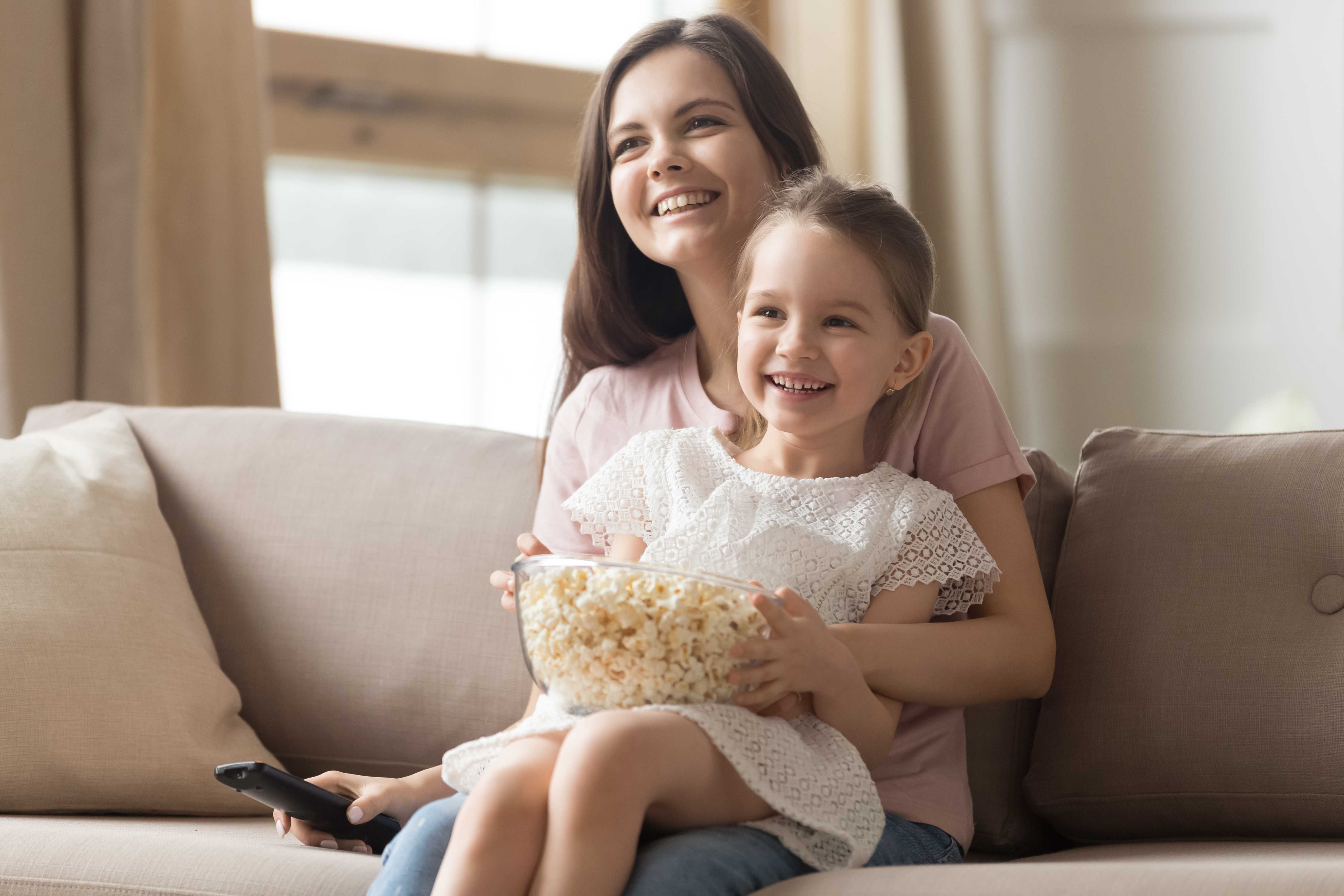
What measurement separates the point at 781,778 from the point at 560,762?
0.59ft

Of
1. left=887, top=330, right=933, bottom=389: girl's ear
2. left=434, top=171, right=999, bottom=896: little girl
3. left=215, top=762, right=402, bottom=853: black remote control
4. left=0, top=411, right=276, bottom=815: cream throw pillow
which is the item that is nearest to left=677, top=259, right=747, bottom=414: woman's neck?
left=434, top=171, right=999, bottom=896: little girl

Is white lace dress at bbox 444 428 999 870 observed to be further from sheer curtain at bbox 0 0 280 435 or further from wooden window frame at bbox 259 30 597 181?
wooden window frame at bbox 259 30 597 181

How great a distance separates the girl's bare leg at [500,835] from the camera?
903mm

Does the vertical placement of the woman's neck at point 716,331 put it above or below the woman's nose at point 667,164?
below

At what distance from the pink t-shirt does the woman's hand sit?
1.03ft

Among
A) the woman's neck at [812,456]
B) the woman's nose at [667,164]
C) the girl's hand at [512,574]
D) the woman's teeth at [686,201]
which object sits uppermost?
the woman's nose at [667,164]

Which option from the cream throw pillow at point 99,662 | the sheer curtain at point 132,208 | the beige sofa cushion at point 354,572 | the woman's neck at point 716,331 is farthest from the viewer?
the sheer curtain at point 132,208

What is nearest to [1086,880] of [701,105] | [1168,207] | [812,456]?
[812,456]

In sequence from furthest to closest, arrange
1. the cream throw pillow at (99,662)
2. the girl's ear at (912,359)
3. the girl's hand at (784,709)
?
the cream throw pillow at (99,662) → the girl's ear at (912,359) → the girl's hand at (784,709)

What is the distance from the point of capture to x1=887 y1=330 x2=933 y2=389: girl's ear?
48.4 inches

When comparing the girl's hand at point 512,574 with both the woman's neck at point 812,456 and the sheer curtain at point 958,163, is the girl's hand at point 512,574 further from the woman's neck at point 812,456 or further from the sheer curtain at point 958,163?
the sheer curtain at point 958,163

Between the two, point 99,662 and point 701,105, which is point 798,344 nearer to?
point 701,105

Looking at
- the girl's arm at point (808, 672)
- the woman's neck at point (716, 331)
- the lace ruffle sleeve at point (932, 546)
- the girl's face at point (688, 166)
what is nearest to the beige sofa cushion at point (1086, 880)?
the girl's arm at point (808, 672)

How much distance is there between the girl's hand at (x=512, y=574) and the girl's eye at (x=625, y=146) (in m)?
0.50
